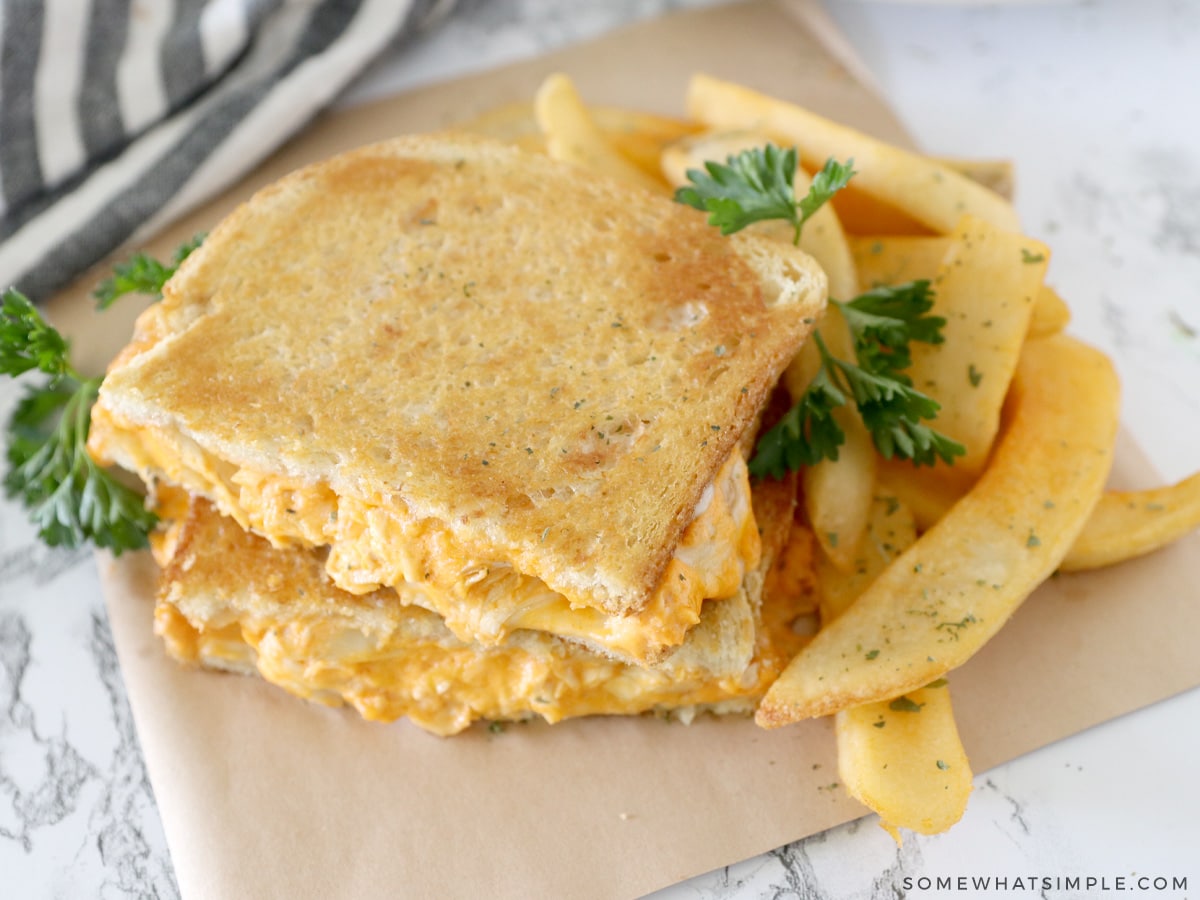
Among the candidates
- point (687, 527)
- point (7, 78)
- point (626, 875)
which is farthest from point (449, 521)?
point (7, 78)

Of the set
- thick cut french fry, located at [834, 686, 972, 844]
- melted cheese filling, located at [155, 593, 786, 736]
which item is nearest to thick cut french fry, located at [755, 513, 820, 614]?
melted cheese filling, located at [155, 593, 786, 736]

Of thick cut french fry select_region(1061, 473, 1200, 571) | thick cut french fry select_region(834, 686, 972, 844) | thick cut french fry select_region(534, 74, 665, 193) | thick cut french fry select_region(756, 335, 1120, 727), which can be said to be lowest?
thick cut french fry select_region(1061, 473, 1200, 571)

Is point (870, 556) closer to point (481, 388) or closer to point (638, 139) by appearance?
point (481, 388)

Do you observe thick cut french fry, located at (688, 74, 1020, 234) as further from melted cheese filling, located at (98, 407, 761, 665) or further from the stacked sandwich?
melted cheese filling, located at (98, 407, 761, 665)

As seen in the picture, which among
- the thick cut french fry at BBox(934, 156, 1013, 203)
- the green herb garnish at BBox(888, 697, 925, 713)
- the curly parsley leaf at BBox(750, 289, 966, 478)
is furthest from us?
the thick cut french fry at BBox(934, 156, 1013, 203)

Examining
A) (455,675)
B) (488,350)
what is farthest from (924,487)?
(455,675)

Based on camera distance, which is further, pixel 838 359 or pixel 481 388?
pixel 838 359
